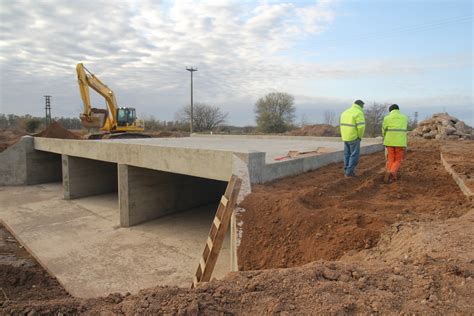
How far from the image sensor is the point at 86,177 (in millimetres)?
14273

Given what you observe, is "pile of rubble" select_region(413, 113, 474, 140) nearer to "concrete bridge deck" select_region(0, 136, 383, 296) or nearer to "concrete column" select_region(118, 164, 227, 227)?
"concrete bridge deck" select_region(0, 136, 383, 296)

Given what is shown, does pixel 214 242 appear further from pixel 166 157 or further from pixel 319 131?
pixel 319 131

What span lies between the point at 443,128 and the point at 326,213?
583 inches

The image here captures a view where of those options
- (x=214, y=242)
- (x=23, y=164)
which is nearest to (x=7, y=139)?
(x=23, y=164)

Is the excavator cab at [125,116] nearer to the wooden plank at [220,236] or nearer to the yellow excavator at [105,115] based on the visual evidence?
the yellow excavator at [105,115]

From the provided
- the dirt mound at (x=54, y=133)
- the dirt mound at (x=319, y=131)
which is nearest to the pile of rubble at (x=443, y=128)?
the dirt mound at (x=319, y=131)

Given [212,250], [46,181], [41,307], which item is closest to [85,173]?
[46,181]

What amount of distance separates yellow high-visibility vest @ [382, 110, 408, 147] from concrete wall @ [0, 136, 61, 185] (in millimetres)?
17525

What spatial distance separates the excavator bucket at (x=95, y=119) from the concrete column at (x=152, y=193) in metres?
8.84

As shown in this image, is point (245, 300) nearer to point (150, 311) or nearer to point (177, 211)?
point (150, 311)

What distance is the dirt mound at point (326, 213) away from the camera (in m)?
4.04

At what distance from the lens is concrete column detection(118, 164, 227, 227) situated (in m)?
9.89

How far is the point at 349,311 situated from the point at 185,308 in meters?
1.14

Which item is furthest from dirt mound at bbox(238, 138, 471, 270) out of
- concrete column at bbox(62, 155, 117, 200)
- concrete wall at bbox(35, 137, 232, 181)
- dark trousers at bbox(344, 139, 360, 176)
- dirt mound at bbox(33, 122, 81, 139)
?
dirt mound at bbox(33, 122, 81, 139)
